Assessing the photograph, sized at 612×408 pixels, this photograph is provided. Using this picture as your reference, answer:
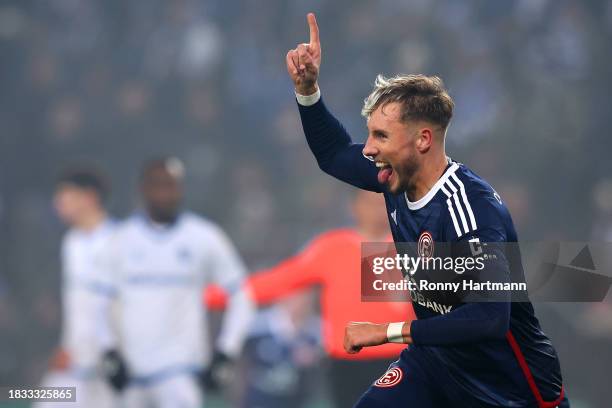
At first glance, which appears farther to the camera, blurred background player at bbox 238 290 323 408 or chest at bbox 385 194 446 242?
blurred background player at bbox 238 290 323 408

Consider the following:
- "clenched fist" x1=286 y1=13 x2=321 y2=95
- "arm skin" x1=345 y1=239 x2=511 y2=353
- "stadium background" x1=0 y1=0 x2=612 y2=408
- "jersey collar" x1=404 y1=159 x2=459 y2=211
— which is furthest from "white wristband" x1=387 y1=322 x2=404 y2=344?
"stadium background" x1=0 y1=0 x2=612 y2=408

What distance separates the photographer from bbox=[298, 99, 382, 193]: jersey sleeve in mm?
4691

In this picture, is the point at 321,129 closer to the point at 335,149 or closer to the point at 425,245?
the point at 335,149

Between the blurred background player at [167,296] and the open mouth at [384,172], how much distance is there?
4178mm

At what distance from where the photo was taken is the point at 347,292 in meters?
7.66

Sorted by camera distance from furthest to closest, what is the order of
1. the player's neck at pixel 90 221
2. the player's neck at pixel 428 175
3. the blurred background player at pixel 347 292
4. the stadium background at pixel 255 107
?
the stadium background at pixel 255 107, the player's neck at pixel 90 221, the blurred background player at pixel 347 292, the player's neck at pixel 428 175

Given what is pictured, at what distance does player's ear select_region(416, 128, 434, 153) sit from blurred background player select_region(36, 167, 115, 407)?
4.56 m

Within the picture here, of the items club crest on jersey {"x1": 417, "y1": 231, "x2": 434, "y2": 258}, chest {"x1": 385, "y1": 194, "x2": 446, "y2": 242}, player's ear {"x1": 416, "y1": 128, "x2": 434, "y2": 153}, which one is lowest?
club crest on jersey {"x1": 417, "y1": 231, "x2": 434, "y2": 258}

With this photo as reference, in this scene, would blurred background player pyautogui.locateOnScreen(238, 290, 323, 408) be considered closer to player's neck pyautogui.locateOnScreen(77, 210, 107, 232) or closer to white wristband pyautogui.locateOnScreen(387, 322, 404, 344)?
player's neck pyautogui.locateOnScreen(77, 210, 107, 232)

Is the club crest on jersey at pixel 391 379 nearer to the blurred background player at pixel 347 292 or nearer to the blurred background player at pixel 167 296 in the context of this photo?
the blurred background player at pixel 347 292

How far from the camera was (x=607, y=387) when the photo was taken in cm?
1005

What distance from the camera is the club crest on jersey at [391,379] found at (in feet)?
14.7

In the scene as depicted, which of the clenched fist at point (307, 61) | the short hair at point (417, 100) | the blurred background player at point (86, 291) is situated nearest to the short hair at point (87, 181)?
the blurred background player at point (86, 291)

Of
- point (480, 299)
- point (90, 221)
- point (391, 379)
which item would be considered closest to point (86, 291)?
point (90, 221)
